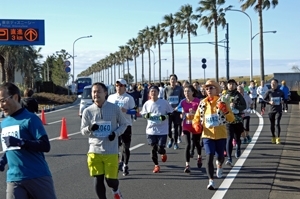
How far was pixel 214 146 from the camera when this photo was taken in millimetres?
8906

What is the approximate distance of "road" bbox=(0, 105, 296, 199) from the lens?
8.41 m

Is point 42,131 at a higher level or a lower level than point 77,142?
higher

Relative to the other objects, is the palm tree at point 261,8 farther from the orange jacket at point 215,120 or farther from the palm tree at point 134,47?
the palm tree at point 134,47

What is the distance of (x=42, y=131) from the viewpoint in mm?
5031

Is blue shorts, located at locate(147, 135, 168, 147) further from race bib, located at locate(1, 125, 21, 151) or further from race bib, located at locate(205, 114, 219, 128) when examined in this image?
race bib, located at locate(1, 125, 21, 151)

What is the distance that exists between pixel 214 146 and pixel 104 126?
8.52 feet

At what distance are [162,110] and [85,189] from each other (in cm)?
242

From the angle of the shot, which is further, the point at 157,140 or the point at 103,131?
the point at 157,140

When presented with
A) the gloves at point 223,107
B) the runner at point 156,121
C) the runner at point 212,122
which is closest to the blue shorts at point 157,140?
the runner at point 156,121

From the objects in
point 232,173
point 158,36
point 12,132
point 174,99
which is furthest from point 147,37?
point 12,132

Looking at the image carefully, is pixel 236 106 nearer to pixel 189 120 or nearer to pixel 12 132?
pixel 189 120

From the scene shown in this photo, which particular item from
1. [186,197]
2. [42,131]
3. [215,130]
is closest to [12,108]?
[42,131]

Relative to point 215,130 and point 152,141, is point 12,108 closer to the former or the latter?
point 215,130

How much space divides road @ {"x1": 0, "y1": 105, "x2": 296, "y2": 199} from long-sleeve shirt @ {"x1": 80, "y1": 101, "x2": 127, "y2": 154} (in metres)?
1.48
